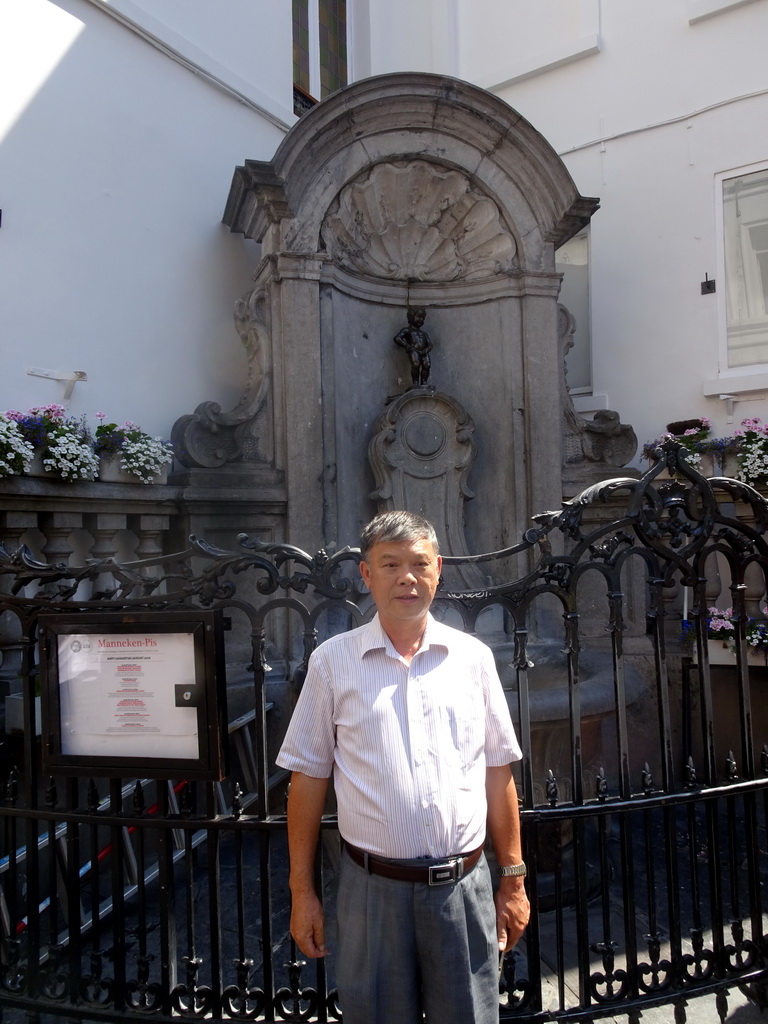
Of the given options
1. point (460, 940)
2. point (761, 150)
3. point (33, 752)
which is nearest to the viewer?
point (460, 940)

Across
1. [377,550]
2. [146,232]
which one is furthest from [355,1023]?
[146,232]

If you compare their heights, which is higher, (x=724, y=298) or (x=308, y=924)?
(x=724, y=298)

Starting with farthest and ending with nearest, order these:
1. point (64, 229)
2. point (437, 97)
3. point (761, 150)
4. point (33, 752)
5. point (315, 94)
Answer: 1. point (315, 94)
2. point (761, 150)
3. point (437, 97)
4. point (64, 229)
5. point (33, 752)

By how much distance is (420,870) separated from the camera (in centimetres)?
172

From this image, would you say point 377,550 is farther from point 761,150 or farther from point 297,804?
point 761,150

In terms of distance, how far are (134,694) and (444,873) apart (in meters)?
1.07

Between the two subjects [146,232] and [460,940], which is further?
[146,232]

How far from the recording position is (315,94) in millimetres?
7059

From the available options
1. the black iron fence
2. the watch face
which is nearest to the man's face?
the black iron fence

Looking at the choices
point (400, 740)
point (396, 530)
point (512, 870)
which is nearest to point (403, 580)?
point (396, 530)

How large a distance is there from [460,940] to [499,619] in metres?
3.41

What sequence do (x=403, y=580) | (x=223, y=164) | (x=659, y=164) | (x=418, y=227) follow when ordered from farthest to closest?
(x=659, y=164)
(x=223, y=164)
(x=418, y=227)
(x=403, y=580)

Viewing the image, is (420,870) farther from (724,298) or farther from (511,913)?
(724,298)

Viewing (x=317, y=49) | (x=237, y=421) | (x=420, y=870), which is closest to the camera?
(x=420, y=870)
